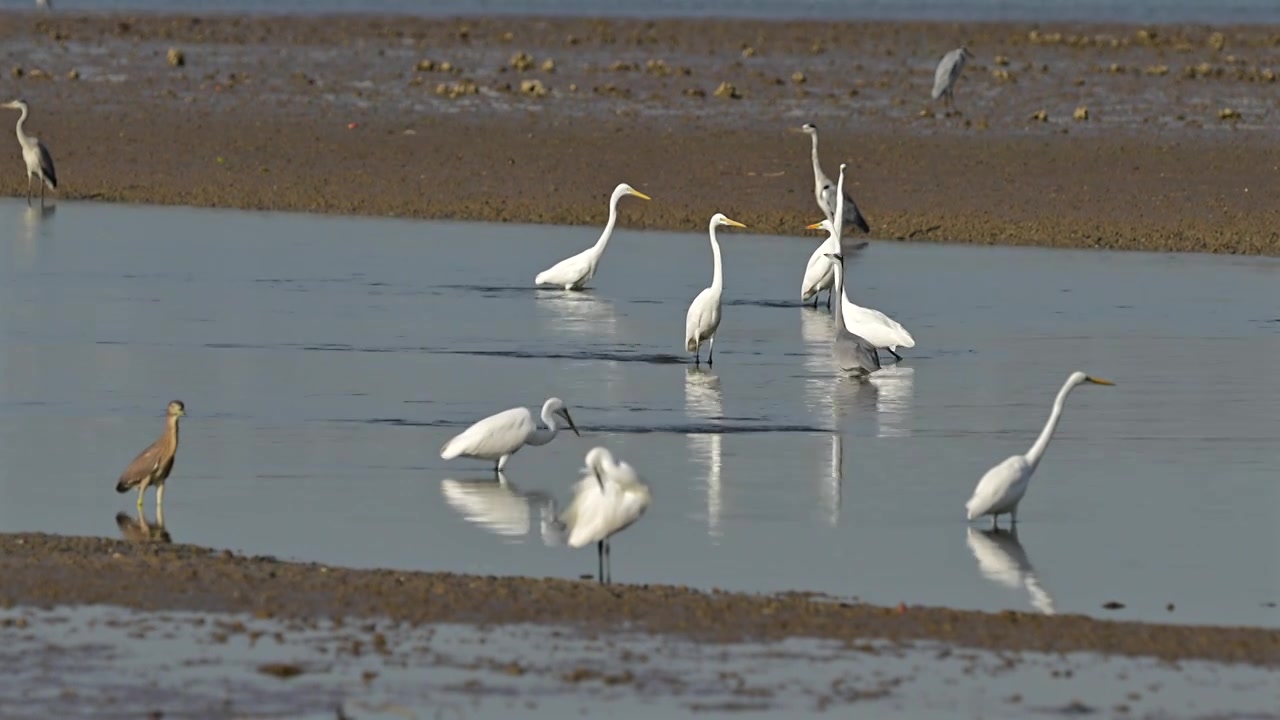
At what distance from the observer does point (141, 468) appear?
10352mm

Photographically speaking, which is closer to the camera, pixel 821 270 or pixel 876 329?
pixel 876 329

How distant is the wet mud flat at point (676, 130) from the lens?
24875 mm

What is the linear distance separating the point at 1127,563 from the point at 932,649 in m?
2.08

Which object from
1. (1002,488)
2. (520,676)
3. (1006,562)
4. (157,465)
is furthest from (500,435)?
(520,676)

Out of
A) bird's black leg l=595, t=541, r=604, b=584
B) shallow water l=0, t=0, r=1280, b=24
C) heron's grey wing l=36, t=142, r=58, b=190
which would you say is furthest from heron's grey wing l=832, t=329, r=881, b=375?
shallow water l=0, t=0, r=1280, b=24

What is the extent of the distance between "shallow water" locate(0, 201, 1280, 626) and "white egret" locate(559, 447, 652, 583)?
35cm

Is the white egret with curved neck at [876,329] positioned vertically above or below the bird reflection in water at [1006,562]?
above

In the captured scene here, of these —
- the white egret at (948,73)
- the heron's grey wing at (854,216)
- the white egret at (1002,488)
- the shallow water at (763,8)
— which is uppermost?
the shallow water at (763,8)

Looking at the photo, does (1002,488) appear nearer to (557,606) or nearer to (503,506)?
(503,506)

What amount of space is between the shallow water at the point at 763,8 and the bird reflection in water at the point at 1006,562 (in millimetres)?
Answer: 48994

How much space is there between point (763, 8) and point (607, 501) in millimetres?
59882

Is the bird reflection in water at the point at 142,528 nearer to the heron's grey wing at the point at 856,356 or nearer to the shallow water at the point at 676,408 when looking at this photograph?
the shallow water at the point at 676,408

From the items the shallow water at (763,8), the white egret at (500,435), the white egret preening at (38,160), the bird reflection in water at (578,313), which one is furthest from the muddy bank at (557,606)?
the shallow water at (763,8)

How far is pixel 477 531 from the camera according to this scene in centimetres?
1019
